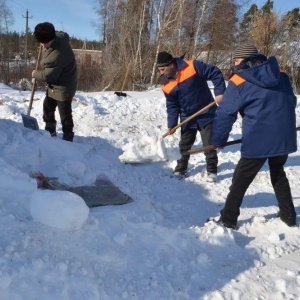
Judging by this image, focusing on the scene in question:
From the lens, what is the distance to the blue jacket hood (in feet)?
9.05

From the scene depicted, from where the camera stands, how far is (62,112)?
4.92m

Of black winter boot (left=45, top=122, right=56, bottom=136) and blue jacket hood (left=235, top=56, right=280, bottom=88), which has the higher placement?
blue jacket hood (left=235, top=56, right=280, bottom=88)

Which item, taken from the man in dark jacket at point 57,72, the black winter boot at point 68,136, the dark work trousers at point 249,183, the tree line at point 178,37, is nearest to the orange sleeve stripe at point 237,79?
the dark work trousers at point 249,183

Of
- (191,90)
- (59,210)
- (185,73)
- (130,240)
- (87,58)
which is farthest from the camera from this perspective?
(87,58)

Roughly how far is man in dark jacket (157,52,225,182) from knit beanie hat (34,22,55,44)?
1379 millimetres

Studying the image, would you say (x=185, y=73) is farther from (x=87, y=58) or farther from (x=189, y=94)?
(x=87, y=58)

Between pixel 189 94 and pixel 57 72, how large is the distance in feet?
5.55

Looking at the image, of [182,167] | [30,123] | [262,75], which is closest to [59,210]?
[262,75]

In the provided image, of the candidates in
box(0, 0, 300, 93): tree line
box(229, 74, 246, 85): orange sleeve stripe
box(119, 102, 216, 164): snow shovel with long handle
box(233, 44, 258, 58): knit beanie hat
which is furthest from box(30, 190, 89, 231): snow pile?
box(0, 0, 300, 93): tree line

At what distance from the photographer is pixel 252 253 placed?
2.77m

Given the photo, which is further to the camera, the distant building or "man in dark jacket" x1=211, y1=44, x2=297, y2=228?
the distant building

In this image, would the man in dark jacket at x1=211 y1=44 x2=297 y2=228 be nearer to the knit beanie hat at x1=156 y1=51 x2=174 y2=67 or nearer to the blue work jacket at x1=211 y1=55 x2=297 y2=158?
the blue work jacket at x1=211 y1=55 x2=297 y2=158

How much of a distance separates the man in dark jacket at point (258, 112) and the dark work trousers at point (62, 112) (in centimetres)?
248

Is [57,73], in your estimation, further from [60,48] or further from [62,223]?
[62,223]
